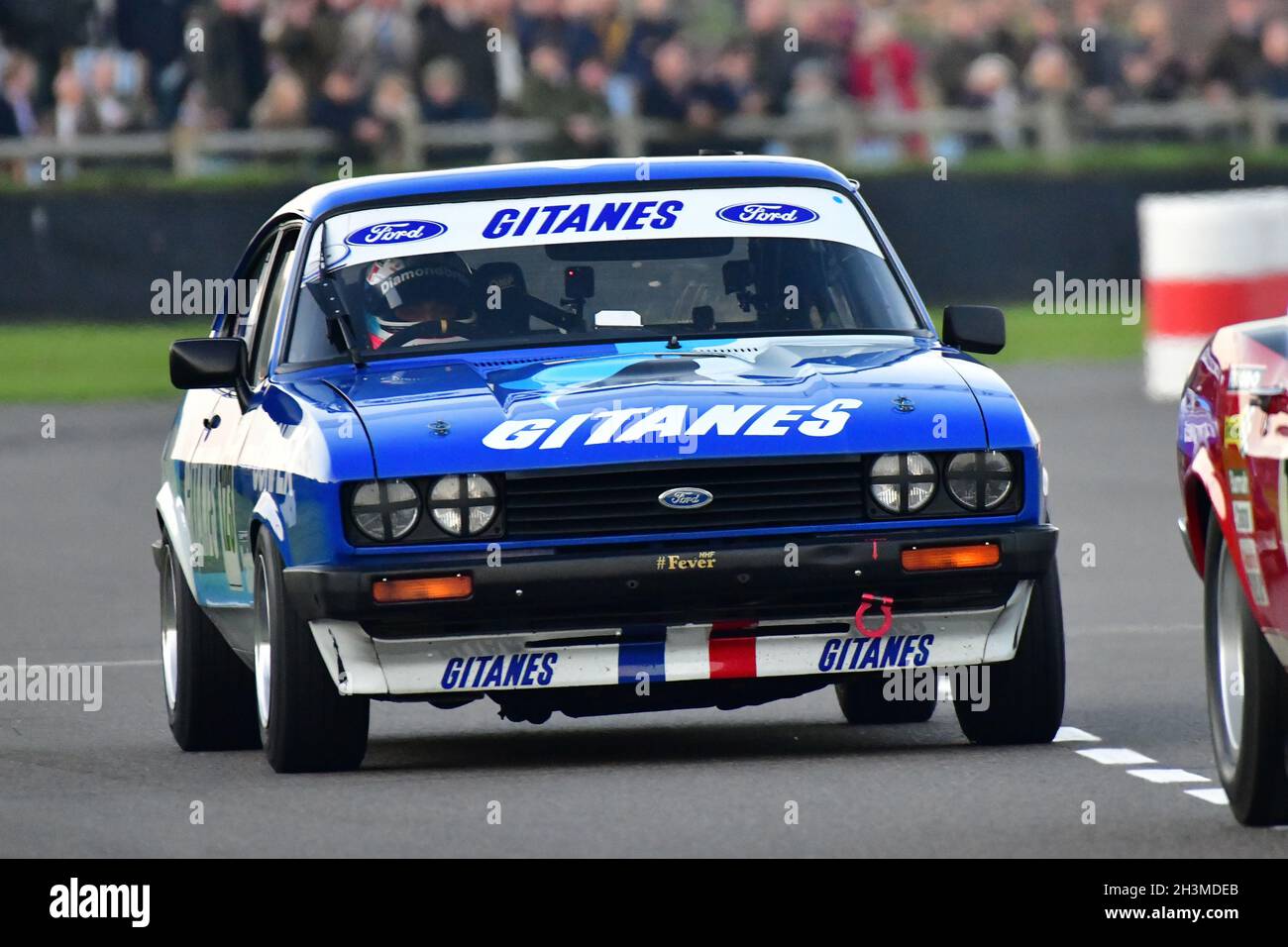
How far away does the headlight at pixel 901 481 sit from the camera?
859cm

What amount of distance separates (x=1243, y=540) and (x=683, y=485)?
172 centimetres

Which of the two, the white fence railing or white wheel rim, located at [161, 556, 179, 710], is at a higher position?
the white fence railing

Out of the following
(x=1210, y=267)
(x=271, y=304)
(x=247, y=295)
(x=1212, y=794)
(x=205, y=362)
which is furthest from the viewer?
(x=1210, y=267)

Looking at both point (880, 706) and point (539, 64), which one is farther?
point (539, 64)

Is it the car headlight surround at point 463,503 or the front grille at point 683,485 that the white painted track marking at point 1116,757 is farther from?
the car headlight surround at point 463,503

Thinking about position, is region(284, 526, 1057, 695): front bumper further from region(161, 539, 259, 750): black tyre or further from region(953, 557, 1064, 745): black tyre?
region(161, 539, 259, 750): black tyre

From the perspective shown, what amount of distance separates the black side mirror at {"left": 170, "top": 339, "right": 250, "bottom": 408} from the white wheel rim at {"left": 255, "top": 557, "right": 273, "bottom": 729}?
0.74 meters

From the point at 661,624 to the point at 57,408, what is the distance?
54.6 feet

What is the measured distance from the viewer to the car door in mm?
9531

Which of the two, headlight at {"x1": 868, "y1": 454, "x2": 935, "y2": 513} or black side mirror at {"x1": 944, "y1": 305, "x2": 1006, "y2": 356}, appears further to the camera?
black side mirror at {"x1": 944, "y1": 305, "x2": 1006, "y2": 356}

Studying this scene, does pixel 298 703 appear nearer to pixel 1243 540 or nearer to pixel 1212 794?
pixel 1212 794

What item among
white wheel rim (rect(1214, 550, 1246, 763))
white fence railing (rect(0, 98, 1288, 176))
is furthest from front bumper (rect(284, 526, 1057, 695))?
white fence railing (rect(0, 98, 1288, 176))

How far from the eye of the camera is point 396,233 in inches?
385

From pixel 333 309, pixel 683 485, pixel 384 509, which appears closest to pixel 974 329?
pixel 683 485
